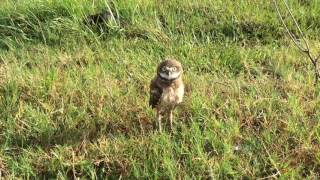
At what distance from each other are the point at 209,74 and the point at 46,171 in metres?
1.92

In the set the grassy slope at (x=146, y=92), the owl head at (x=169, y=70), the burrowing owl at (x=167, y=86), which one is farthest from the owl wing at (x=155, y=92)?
the grassy slope at (x=146, y=92)

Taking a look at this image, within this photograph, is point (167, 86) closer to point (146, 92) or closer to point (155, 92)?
point (155, 92)

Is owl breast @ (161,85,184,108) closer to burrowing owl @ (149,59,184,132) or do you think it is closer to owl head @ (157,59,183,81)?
burrowing owl @ (149,59,184,132)

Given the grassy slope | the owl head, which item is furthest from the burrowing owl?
the grassy slope

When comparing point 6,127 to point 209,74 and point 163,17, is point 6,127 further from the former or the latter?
point 163,17

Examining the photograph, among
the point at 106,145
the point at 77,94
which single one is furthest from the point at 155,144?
the point at 77,94

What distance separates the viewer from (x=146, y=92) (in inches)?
195

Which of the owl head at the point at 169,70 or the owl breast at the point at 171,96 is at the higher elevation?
the owl head at the point at 169,70

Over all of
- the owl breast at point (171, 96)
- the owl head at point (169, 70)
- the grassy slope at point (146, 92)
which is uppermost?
the owl head at point (169, 70)

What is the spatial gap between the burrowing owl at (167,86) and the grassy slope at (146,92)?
0.28 m

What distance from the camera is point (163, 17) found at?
245 inches

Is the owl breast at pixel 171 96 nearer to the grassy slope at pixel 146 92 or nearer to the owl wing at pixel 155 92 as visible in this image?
the owl wing at pixel 155 92

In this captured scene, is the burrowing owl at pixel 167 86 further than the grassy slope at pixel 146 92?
No

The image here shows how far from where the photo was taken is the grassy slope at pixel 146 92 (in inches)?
159
